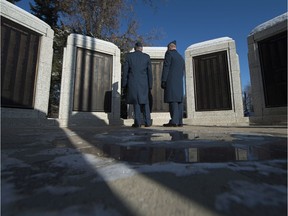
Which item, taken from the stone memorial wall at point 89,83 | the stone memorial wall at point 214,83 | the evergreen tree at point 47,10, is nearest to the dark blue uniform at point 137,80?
the stone memorial wall at point 89,83

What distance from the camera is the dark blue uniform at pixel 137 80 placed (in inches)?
175

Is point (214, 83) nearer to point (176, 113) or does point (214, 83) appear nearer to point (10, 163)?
point (176, 113)

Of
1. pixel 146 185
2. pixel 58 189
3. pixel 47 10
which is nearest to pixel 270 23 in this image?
pixel 146 185

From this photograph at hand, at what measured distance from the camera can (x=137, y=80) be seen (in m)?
4.51

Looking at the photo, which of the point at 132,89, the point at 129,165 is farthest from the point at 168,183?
the point at 132,89

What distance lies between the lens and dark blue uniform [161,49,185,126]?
14.6ft

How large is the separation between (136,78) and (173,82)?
2.91ft

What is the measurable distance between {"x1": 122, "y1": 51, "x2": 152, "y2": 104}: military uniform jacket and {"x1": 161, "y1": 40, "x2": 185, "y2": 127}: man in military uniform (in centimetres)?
47

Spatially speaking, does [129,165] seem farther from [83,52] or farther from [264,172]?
[83,52]

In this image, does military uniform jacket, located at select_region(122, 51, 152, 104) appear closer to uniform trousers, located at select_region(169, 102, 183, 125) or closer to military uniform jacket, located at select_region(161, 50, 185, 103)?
military uniform jacket, located at select_region(161, 50, 185, 103)

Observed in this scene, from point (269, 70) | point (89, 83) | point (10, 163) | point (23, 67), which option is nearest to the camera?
point (10, 163)

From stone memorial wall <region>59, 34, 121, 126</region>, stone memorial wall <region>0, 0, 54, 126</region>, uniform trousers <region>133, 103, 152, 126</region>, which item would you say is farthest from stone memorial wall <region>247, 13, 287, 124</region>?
stone memorial wall <region>0, 0, 54, 126</region>

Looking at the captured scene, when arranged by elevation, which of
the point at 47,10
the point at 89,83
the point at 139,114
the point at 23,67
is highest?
the point at 47,10

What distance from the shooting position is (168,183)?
0.74 metres
